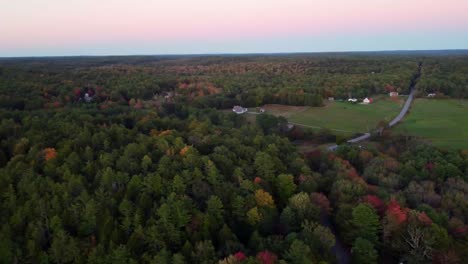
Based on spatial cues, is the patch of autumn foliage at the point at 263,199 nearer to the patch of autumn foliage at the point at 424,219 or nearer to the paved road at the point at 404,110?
the patch of autumn foliage at the point at 424,219

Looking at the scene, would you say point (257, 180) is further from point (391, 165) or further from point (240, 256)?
point (391, 165)

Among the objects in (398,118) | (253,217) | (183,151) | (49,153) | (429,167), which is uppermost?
(49,153)

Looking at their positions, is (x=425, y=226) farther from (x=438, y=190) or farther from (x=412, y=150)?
(x=412, y=150)

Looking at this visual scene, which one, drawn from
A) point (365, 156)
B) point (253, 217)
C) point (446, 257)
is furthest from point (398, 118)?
point (253, 217)

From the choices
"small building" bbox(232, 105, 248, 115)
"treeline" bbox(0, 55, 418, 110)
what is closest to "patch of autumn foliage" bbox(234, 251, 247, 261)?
"treeline" bbox(0, 55, 418, 110)

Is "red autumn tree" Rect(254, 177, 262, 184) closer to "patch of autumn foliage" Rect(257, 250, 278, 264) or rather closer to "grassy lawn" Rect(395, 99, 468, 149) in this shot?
"patch of autumn foliage" Rect(257, 250, 278, 264)

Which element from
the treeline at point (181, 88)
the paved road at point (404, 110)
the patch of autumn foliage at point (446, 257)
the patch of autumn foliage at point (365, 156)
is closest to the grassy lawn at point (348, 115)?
the paved road at point (404, 110)
